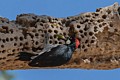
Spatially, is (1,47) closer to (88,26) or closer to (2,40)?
(2,40)

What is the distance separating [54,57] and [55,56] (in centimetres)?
2

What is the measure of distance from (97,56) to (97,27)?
1.65ft

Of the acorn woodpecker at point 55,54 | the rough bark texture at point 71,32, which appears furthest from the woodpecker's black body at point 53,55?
the rough bark texture at point 71,32

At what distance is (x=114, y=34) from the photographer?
20.6 feet

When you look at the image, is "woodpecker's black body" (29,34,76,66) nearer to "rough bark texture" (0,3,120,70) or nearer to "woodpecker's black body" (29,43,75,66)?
"woodpecker's black body" (29,43,75,66)

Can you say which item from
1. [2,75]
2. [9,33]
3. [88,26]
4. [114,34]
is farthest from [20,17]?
[2,75]

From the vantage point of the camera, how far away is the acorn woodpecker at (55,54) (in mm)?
5895

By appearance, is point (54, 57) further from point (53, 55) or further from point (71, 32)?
point (71, 32)

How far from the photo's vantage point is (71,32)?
241 inches

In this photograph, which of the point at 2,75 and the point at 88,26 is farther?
the point at 2,75

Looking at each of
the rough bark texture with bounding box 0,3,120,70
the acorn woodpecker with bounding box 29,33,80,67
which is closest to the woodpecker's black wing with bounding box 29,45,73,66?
the acorn woodpecker with bounding box 29,33,80,67

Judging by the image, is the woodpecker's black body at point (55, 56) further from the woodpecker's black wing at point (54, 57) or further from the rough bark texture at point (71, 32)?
the rough bark texture at point (71, 32)

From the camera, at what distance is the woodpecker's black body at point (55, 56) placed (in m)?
5.89

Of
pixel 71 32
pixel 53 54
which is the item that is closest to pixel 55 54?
pixel 53 54
